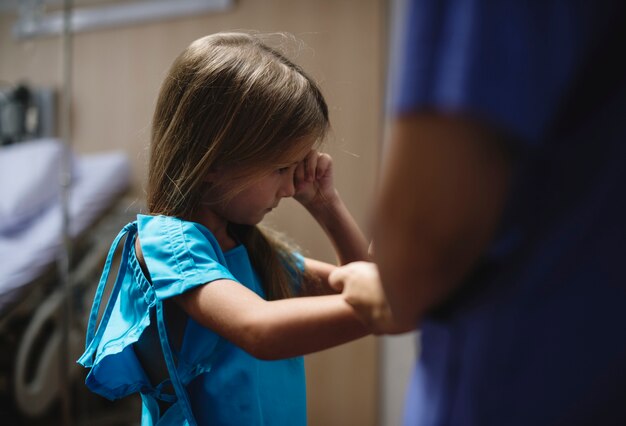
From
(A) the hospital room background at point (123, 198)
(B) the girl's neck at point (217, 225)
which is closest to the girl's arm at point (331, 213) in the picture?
(B) the girl's neck at point (217, 225)

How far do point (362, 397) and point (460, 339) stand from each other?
5.75ft

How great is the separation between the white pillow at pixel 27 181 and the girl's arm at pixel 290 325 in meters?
1.78

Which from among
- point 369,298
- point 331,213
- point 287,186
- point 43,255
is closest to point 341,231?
point 331,213

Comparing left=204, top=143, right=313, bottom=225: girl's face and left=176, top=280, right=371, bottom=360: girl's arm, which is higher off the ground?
left=204, top=143, right=313, bottom=225: girl's face

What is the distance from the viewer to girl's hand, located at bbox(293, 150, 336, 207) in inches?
32.4

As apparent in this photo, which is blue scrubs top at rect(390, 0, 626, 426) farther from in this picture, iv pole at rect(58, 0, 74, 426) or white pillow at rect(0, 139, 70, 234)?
white pillow at rect(0, 139, 70, 234)

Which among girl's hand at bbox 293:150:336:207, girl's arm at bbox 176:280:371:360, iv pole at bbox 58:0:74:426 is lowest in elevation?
iv pole at bbox 58:0:74:426

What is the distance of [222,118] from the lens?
2.37ft

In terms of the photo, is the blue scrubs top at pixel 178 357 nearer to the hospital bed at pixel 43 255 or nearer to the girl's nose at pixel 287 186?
the girl's nose at pixel 287 186

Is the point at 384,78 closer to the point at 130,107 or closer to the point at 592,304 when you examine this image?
the point at 130,107

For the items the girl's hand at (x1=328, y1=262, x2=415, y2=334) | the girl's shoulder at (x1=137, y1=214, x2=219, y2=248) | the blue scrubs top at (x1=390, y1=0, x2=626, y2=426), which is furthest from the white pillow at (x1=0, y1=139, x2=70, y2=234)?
the blue scrubs top at (x1=390, y1=0, x2=626, y2=426)

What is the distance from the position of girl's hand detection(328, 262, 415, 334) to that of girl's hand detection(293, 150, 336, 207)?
13.6 inches

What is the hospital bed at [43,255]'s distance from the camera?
1.95 m

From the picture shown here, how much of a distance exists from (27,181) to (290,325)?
1896 mm
